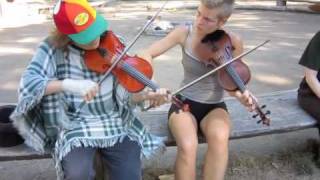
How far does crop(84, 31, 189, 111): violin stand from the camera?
2393 mm

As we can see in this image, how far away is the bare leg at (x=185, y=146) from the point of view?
106 inches

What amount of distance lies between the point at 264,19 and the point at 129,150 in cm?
794

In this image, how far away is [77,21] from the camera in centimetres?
229

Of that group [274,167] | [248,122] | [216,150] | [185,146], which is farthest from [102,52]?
[274,167]

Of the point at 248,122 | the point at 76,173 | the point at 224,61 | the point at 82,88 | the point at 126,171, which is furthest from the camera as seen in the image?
the point at 248,122

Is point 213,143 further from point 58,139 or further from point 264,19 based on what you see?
point 264,19

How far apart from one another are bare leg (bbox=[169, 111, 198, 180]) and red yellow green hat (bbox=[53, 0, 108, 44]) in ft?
2.33

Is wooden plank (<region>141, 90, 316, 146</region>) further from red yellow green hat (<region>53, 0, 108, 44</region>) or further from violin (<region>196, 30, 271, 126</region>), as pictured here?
red yellow green hat (<region>53, 0, 108, 44</region>)

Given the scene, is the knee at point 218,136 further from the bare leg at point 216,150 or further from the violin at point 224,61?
the violin at point 224,61

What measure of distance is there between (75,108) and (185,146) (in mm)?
587

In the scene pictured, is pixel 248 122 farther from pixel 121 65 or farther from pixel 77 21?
pixel 77 21

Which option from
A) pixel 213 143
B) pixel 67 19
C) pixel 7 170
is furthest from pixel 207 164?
pixel 7 170

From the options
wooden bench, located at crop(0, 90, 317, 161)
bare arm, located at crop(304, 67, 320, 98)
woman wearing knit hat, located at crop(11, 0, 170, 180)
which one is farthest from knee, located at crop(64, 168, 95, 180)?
bare arm, located at crop(304, 67, 320, 98)

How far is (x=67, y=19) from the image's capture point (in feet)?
7.46
